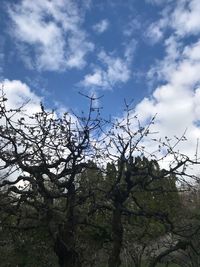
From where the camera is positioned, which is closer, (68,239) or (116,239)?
(68,239)

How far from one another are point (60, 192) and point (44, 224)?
85cm

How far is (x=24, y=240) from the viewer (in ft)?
42.3

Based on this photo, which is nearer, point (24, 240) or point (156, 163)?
point (156, 163)

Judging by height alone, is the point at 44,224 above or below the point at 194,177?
Result: below

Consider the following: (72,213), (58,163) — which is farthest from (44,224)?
(58,163)

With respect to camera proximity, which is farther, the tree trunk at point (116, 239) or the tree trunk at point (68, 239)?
the tree trunk at point (116, 239)

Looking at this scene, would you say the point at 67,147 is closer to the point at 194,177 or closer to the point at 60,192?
the point at 60,192

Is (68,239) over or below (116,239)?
below

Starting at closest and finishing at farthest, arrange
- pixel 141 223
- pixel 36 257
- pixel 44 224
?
pixel 44 224 < pixel 141 223 < pixel 36 257

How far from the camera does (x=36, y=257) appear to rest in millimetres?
16578

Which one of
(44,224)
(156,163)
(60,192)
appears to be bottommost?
(44,224)

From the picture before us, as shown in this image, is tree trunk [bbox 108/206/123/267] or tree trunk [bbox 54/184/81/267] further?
tree trunk [bbox 108/206/123/267]

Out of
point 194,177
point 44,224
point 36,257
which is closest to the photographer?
point 194,177

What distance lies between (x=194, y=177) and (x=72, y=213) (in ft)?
9.13
